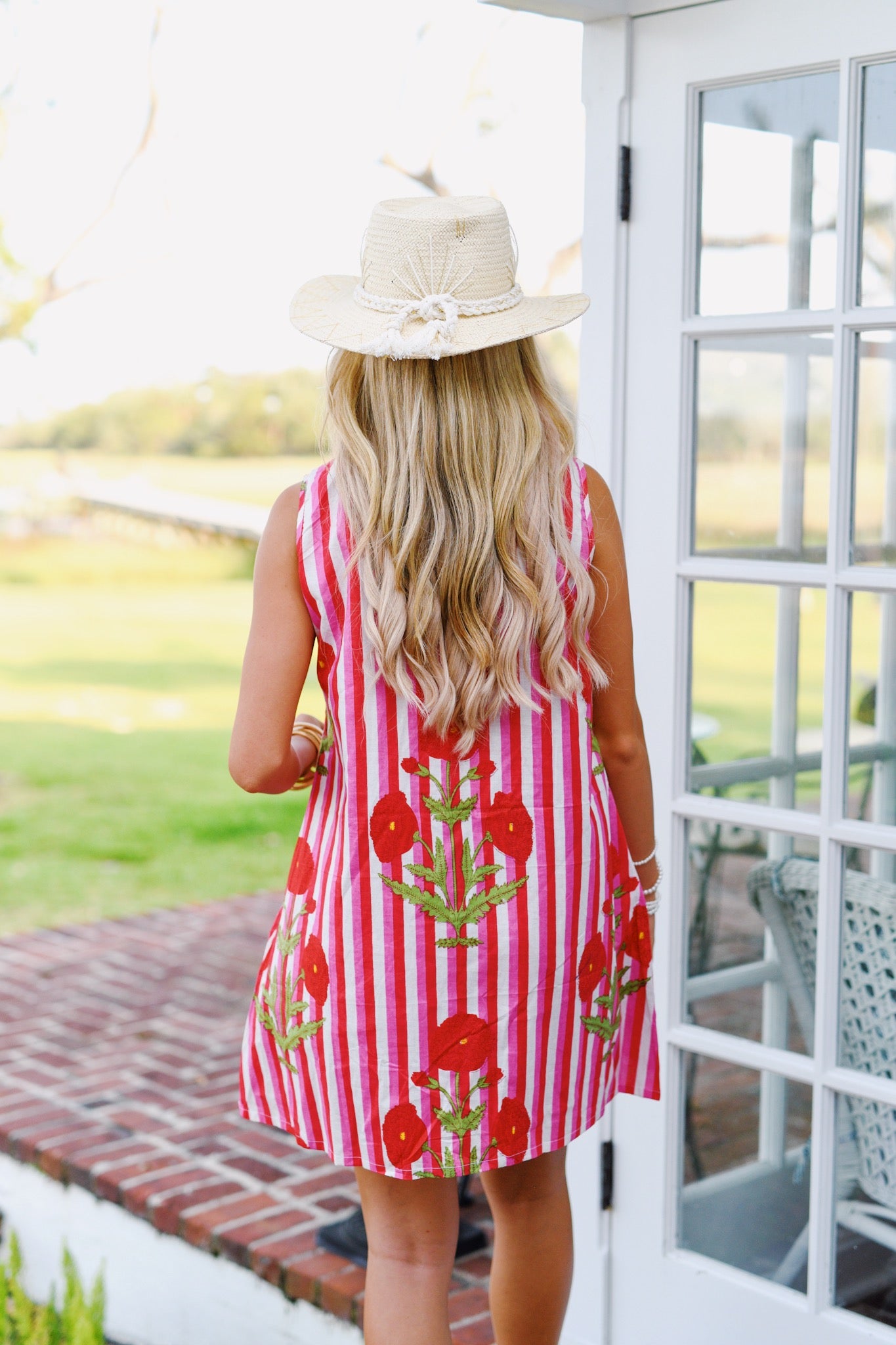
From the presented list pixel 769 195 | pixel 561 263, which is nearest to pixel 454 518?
pixel 769 195

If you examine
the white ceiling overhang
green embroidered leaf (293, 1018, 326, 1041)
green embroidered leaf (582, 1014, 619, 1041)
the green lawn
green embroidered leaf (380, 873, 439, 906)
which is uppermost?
the white ceiling overhang

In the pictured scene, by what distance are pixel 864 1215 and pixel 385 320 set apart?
1.55 meters

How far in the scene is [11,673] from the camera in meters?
12.7

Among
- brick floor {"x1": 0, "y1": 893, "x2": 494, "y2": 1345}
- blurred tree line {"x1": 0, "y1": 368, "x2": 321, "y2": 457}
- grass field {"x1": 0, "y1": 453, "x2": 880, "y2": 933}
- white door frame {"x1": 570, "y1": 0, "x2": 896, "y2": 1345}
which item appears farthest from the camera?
blurred tree line {"x1": 0, "y1": 368, "x2": 321, "y2": 457}

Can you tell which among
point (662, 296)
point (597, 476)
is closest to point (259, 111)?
point (662, 296)

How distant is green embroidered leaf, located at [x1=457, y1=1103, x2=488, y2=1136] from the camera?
1.76 metres

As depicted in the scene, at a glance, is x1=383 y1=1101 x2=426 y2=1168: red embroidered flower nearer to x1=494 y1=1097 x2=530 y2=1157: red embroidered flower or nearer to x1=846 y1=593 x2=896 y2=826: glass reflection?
x1=494 y1=1097 x2=530 y2=1157: red embroidered flower

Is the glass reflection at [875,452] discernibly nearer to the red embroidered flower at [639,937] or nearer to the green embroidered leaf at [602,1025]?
the red embroidered flower at [639,937]

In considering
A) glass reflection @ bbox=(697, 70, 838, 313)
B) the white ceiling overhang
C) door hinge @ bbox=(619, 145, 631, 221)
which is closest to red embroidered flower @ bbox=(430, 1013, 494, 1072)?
glass reflection @ bbox=(697, 70, 838, 313)

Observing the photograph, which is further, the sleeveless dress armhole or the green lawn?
the green lawn

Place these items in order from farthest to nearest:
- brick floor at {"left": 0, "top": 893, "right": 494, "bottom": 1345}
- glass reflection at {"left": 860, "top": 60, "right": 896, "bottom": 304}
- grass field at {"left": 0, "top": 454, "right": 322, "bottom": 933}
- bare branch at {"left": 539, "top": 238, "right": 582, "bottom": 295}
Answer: bare branch at {"left": 539, "top": 238, "right": 582, "bottom": 295}, grass field at {"left": 0, "top": 454, "right": 322, "bottom": 933}, brick floor at {"left": 0, "top": 893, "right": 494, "bottom": 1345}, glass reflection at {"left": 860, "top": 60, "right": 896, "bottom": 304}

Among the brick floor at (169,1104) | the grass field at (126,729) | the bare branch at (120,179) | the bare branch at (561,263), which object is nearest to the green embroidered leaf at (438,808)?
the brick floor at (169,1104)

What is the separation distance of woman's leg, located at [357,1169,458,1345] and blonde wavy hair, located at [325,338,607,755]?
59 cm

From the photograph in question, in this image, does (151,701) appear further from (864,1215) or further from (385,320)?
(385,320)
